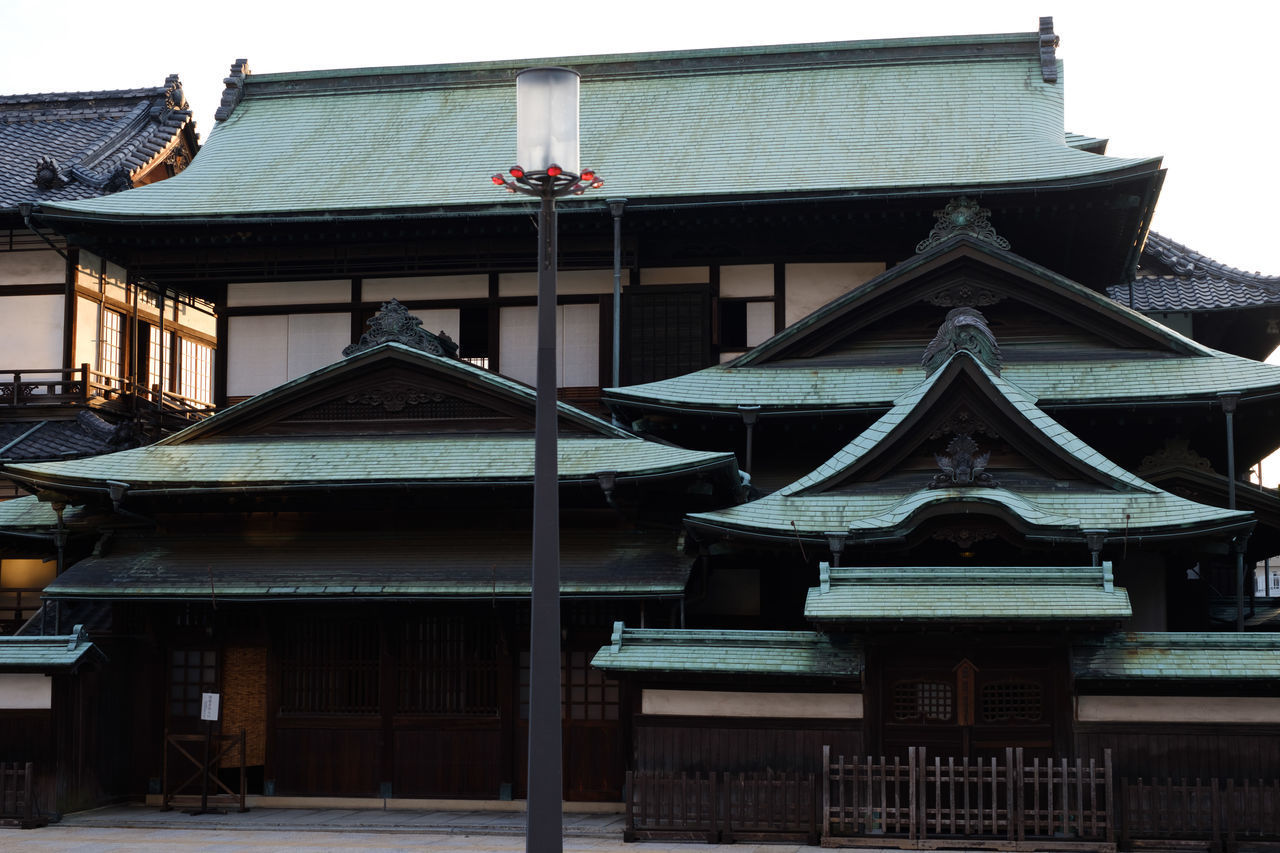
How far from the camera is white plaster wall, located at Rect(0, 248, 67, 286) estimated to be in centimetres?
3268

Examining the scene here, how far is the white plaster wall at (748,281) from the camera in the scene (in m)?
A: 28.7

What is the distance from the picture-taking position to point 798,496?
23.1 meters

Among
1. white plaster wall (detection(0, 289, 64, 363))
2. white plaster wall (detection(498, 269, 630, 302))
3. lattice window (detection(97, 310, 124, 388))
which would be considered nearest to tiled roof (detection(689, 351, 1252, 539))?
white plaster wall (detection(498, 269, 630, 302))

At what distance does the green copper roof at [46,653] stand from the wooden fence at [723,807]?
9123mm

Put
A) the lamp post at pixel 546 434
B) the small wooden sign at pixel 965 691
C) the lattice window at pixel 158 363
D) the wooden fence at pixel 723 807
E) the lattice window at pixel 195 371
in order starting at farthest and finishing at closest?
the lattice window at pixel 195 371 < the lattice window at pixel 158 363 < the small wooden sign at pixel 965 691 < the wooden fence at pixel 723 807 < the lamp post at pixel 546 434

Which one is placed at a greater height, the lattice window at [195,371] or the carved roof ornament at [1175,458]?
the lattice window at [195,371]

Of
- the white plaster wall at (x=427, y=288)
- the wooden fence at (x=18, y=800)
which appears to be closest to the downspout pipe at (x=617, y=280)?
the white plaster wall at (x=427, y=288)

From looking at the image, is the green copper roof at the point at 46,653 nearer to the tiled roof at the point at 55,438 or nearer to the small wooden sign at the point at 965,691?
the tiled roof at the point at 55,438

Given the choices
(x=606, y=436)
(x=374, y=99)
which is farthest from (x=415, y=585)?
(x=374, y=99)

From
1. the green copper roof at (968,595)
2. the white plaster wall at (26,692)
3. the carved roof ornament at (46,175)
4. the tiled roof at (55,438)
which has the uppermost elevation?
the carved roof ornament at (46,175)

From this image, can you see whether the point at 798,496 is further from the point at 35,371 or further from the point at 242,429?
the point at 35,371

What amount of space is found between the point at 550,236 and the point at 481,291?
1703 centimetres

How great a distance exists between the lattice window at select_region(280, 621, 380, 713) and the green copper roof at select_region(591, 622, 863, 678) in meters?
5.81

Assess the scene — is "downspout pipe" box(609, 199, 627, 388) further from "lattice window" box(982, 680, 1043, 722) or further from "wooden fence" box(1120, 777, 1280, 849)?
"wooden fence" box(1120, 777, 1280, 849)
